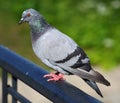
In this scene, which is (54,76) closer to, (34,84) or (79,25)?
(34,84)

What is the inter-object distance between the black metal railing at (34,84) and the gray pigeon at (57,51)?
0.06 m

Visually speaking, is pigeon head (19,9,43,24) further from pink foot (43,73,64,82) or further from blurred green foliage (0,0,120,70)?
blurred green foliage (0,0,120,70)

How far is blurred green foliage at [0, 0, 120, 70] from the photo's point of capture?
24.9ft

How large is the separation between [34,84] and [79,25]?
17.5ft

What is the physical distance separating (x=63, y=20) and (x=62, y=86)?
5.62 meters

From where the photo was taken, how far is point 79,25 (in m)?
8.03

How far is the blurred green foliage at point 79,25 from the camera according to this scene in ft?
24.9

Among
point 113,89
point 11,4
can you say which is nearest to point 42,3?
point 11,4

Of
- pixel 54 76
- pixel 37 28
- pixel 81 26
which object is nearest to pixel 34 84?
pixel 54 76

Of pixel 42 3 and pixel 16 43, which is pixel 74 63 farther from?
pixel 42 3

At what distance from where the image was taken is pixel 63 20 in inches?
321

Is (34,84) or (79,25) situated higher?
(79,25)

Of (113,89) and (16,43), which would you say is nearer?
(113,89)

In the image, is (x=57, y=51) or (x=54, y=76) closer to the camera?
(x=57, y=51)
